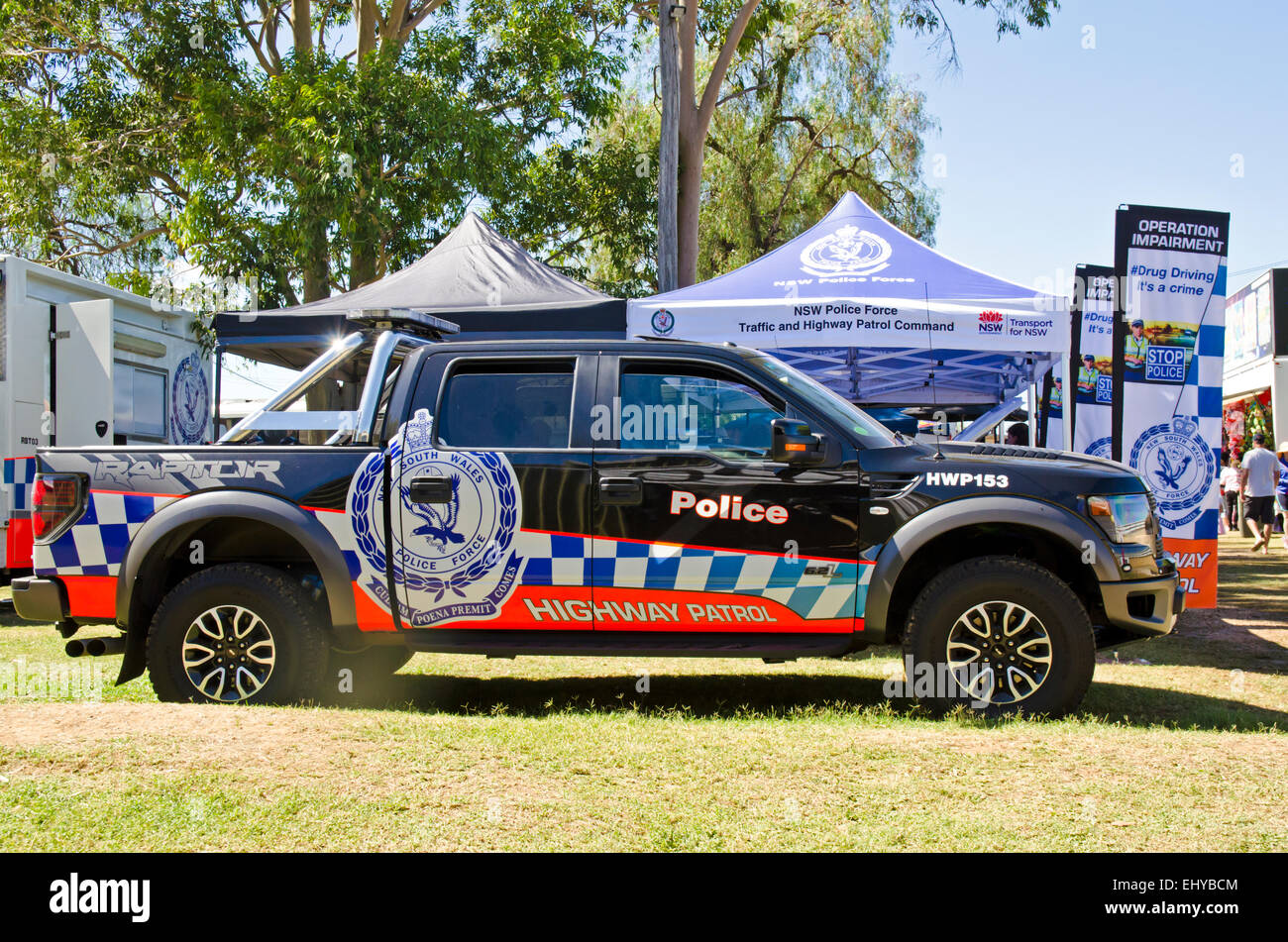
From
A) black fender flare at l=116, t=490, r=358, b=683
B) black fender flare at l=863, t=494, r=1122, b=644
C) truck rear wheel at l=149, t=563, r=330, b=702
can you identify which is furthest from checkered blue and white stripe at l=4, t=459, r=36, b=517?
black fender flare at l=863, t=494, r=1122, b=644

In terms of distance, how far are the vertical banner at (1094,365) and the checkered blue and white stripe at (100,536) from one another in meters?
7.00

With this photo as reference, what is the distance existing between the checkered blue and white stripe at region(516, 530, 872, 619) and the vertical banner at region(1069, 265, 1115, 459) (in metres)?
4.87

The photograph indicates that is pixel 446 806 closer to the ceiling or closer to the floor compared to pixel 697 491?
closer to the floor

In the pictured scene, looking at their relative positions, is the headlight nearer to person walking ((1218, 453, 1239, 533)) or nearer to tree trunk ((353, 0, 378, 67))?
tree trunk ((353, 0, 378, 67))

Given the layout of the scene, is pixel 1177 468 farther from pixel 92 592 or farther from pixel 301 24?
pixel 301 24

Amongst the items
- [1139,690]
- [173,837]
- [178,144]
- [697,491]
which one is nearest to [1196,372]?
[1139,690]

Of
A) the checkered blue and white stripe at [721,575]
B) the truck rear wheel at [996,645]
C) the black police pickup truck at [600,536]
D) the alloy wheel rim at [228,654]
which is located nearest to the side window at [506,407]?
the black police pickup truck at [600,536]

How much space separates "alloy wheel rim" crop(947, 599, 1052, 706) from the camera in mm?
4840

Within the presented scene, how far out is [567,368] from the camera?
205 inches

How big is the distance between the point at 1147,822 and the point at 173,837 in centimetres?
308

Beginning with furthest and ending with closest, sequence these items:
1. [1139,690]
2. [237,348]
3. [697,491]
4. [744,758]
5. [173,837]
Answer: [237,348] < [1139,690] < [697,491] < [744,758] < [173,837]

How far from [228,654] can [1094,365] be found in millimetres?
10207

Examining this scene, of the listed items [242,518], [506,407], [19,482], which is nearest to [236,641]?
[242,518]

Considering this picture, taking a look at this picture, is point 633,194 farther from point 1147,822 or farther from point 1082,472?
point 1147,822
